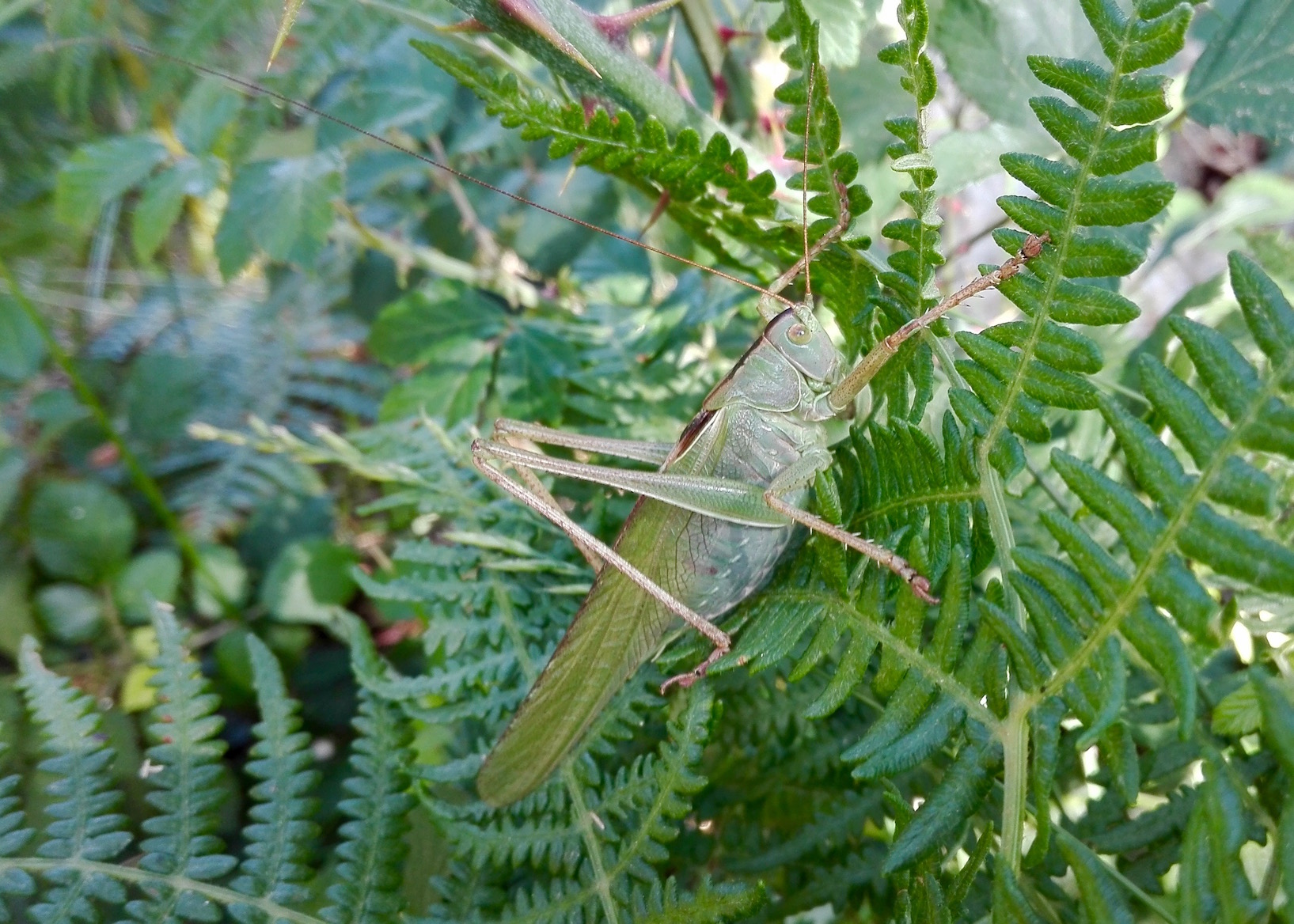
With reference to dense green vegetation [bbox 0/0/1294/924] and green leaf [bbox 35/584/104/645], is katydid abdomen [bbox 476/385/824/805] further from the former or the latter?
green leaf [bbox 35/584/104/645]

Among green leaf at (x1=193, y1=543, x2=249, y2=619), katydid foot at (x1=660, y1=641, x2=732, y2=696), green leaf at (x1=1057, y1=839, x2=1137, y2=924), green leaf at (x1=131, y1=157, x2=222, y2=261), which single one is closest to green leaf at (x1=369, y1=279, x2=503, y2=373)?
green leaf at (x1=131, y1=157, x2=222, y2=261)

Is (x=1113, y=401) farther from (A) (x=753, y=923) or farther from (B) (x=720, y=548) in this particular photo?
(A) (x=753, y=923)

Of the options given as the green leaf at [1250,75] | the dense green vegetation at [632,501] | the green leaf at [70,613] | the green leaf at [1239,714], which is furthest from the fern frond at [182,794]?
the green leaf at [1250,75]

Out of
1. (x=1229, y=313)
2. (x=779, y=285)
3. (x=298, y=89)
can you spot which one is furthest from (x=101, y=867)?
(x=1229, y=313)

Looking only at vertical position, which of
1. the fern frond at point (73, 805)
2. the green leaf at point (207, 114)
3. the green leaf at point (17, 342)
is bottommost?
the green leaf at point (17, 342)

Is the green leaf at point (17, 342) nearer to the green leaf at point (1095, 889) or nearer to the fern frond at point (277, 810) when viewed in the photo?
the fern frond at point (277, 810)

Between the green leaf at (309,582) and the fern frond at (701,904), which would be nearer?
the fern frond at (701,904)
